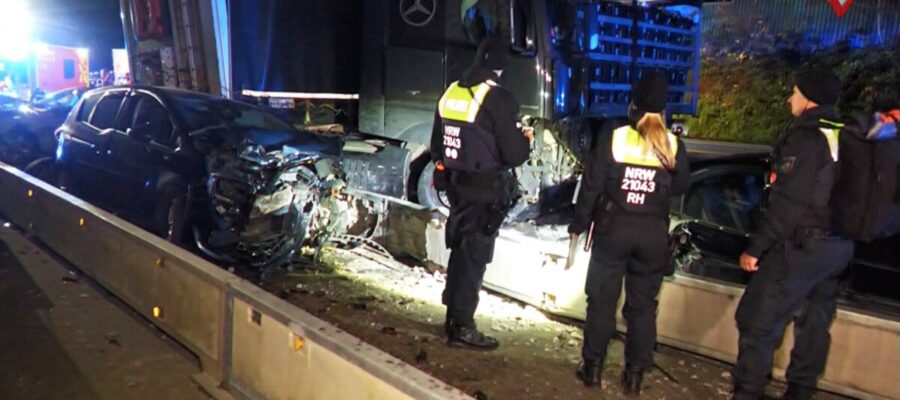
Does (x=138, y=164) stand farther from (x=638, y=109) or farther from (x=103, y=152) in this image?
(x=638, y=109)

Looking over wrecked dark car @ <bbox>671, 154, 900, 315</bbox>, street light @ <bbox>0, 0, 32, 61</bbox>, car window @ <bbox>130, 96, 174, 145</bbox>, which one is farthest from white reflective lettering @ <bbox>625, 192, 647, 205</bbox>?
street light @ <bbox>0, 0, 32, 61</bbox>

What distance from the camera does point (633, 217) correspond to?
3.81 m

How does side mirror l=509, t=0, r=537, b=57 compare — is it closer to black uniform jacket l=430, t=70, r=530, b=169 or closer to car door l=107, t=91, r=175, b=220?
black uniform jacket l=430, t=70, r=530, b=169

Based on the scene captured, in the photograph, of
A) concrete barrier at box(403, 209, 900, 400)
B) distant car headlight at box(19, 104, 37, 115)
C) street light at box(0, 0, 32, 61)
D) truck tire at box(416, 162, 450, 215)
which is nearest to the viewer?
concrete barrier at box(403, 209, 900, 400)

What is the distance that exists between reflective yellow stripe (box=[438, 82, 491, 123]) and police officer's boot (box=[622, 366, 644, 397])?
1678mm

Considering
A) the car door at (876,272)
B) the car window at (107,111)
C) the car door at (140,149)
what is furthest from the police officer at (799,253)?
the car window at (107,111)

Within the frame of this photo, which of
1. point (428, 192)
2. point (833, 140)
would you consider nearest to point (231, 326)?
point (833, 140)

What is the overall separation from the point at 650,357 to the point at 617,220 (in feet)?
2.59

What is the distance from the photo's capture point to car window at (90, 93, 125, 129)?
23.9 feet

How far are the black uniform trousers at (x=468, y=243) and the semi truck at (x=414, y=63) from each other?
103 inches

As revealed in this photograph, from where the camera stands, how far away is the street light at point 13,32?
21234 mm

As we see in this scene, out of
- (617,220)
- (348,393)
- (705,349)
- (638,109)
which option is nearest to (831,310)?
(705,349)

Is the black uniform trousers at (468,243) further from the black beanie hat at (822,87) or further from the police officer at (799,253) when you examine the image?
the black beanie hat at (822,87)

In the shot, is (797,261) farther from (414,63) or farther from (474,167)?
(414,63)
